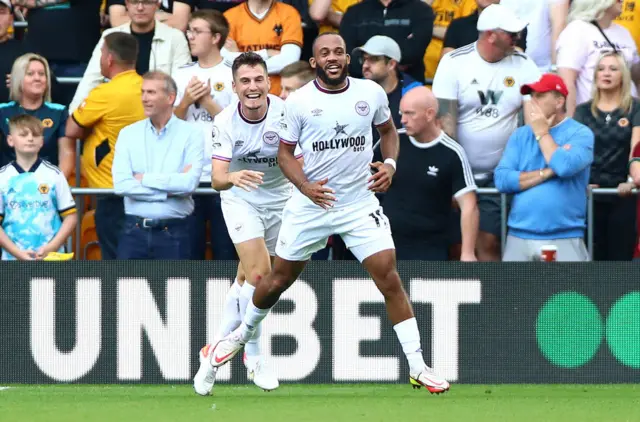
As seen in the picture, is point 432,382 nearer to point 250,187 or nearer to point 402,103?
point 250,187

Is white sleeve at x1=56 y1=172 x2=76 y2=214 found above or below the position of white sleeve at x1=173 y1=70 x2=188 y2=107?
below

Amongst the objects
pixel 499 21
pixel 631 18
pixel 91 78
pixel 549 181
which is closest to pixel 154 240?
pixel 91 78

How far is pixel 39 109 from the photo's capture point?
11844mm

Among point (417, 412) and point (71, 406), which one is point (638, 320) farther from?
point (71, 406)

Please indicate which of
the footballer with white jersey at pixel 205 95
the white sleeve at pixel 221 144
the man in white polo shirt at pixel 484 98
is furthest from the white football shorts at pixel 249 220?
the man in white polo shirt at pixel 484 98

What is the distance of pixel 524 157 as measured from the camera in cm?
1084

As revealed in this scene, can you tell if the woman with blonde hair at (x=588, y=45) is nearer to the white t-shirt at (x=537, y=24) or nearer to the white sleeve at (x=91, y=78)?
the white t-shirt at (x=537, y=24)

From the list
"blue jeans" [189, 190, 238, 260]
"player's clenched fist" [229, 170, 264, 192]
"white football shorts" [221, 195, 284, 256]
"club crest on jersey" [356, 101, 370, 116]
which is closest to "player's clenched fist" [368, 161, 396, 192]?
"club crest on jersey" [356, 101, 370, 116]

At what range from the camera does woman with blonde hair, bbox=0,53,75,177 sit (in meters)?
11.7

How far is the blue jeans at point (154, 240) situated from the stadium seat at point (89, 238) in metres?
0.84

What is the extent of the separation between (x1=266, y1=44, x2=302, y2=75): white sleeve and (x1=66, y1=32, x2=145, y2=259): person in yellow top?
122 cm

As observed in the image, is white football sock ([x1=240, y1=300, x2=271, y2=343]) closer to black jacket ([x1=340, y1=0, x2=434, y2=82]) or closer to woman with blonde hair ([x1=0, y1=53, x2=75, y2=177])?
woman with blonde hair ([x1=0, y1=53, x2=75, y2=177])

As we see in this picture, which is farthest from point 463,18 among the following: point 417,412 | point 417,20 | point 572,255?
point 417,412

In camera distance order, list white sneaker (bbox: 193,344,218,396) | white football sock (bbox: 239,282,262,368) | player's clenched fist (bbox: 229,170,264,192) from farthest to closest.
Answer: white football sock (bbox: 239,282,262,368) → white sneaker (bbox: 193,344,218,396) → player's clenched fist (bbox: 229,170,264,192)
